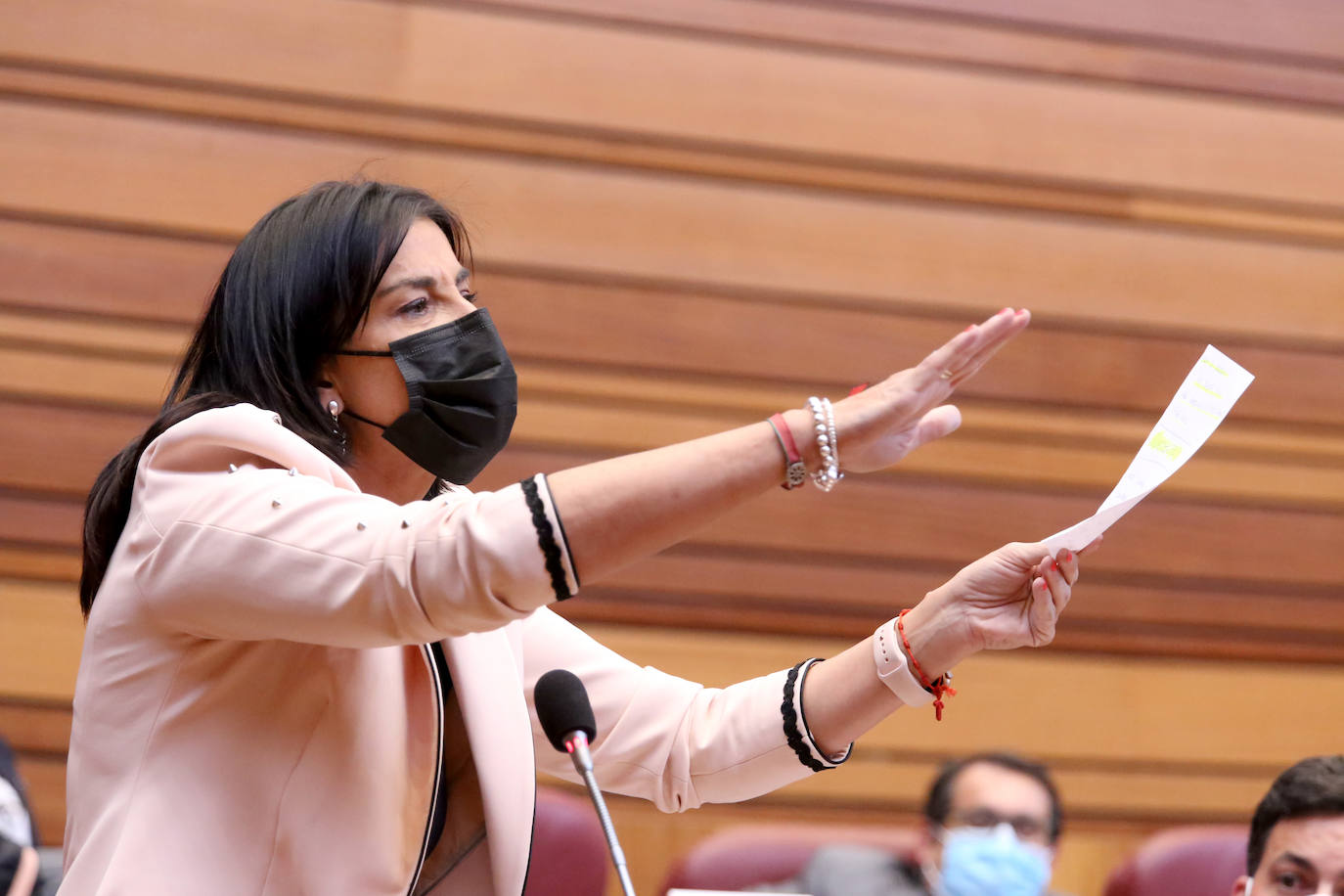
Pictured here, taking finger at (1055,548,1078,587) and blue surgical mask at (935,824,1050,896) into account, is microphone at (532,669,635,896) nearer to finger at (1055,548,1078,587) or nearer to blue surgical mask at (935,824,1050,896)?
finger at (1055,548,1078,587)

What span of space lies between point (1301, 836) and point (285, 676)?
66.3 inches

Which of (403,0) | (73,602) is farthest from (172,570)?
(403,0)

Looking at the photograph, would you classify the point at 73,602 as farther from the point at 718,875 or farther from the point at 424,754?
the point at 424,754

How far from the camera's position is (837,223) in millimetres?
3535

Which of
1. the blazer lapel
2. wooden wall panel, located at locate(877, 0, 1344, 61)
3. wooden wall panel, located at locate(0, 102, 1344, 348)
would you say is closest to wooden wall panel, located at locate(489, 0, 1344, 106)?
wooden wall panel, located at locate(877, 0, 1344, 61)

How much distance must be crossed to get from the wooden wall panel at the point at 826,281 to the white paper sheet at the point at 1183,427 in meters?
2.19

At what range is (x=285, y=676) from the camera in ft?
4.27

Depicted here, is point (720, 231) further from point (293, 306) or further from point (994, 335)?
point (994, 335)

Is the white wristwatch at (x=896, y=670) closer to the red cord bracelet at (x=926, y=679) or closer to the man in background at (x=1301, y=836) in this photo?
the red cord bracelet at (x=926, y=679)

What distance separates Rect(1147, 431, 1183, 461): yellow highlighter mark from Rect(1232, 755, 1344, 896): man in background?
3.91ft

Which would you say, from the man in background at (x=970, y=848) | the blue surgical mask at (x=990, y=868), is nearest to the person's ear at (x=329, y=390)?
the man in background at (x=970, y=848)

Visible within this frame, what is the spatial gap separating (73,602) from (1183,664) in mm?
2927

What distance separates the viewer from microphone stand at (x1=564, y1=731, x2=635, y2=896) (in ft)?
3.68

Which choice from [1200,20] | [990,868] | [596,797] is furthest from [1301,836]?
[1200,20]
